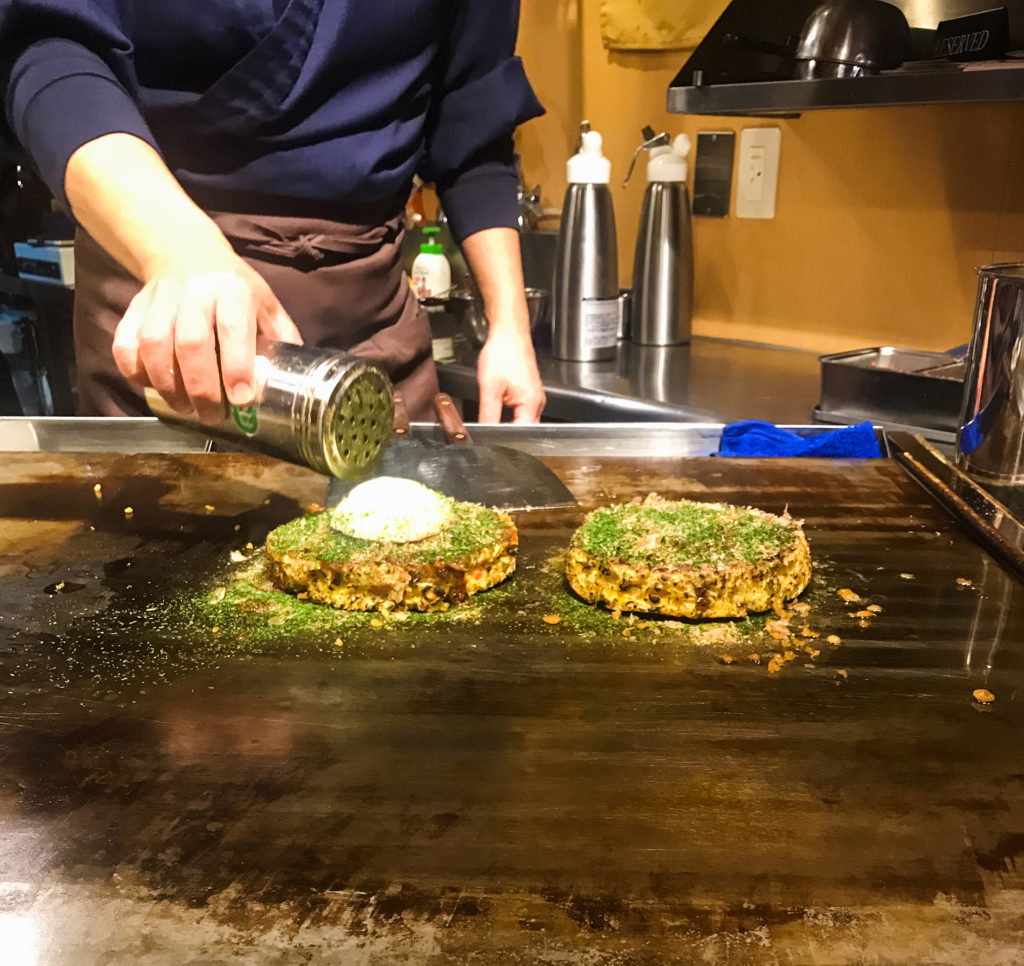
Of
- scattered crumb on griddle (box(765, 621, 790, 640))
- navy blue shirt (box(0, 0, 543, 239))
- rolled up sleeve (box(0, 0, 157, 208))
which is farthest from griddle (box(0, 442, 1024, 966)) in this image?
navy blue shirt (box(0, 0, 543, 239))

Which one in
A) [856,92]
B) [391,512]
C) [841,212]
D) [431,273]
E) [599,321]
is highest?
[856,92]

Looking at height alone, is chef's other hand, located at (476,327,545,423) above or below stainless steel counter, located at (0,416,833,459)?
above

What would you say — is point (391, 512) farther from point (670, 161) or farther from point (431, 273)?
point (670, 161)

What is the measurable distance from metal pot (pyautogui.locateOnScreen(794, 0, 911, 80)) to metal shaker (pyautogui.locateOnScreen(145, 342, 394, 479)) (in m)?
1.46

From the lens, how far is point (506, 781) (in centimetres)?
90

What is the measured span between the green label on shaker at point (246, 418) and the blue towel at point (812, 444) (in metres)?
1.02

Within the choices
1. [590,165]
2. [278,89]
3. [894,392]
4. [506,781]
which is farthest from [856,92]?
[506,781]

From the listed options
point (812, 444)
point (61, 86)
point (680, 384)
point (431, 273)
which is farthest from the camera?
point (431, 273)

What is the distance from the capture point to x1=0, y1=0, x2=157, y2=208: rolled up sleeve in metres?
1.45

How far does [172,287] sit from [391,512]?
1.43ft

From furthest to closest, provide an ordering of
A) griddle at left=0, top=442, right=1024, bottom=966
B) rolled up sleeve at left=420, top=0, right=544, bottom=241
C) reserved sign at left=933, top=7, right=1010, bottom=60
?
rolled up sleeve at left=420, top=0, right=544, bottom=241 → reserved sign at left=933, top=7, right=1010, bottom=60 → griddle at left=0, top=442, right=1024, bottom=966

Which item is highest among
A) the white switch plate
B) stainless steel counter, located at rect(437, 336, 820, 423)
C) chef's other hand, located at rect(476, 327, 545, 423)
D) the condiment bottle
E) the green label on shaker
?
the white switch plate

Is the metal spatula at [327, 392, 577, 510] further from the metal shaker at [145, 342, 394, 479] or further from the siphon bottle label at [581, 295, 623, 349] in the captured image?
the siphon bottle label at [581, 295, 623, 349]

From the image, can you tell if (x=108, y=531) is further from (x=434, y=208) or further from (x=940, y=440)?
(x=434, y=208)
